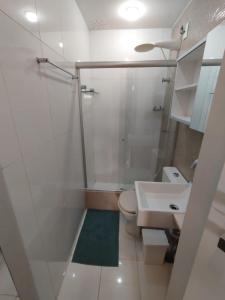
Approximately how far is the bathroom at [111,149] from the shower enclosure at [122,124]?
0.02 meters

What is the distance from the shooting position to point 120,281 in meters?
1.33

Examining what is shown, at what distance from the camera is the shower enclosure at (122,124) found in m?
2.22

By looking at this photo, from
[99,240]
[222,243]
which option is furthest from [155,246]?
[222,243]

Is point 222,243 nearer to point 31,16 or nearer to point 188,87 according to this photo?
point 188,87

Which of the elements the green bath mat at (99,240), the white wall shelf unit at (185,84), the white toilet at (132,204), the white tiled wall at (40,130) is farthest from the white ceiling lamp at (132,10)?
the green bath mat at (99,240)

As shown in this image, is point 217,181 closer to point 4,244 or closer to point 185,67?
point 4,244

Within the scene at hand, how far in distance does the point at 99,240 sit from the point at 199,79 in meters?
1.85

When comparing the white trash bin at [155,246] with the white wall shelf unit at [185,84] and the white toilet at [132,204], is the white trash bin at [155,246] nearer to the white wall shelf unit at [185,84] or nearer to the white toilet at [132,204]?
the white toilet at [132,204]

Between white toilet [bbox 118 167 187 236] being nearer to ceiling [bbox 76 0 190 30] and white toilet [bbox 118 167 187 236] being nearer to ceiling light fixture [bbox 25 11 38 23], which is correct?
ceiling light fixture [bbox 25 11 38 23]

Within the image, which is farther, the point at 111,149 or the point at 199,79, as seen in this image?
the point at 111,149

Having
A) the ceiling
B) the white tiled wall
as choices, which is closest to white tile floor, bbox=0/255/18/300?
the white tiled wall

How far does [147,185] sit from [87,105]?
4.61 ft

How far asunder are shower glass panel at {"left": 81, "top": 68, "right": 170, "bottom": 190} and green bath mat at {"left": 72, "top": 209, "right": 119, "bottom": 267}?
42cm

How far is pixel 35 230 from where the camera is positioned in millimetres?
864
